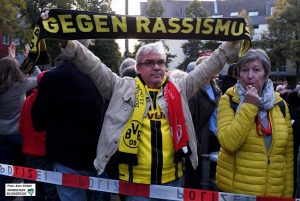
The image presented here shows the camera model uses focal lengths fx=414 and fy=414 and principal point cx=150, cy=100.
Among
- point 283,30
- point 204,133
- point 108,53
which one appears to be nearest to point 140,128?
point 204,133

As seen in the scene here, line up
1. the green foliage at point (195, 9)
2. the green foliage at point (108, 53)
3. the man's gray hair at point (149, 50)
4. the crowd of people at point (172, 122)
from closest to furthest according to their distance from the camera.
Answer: the crowd of people at point (172, 122)
the man's gray hair at point (149, 50)
the green foliage at point (108, 53)
the green foliage at point (195, 9)

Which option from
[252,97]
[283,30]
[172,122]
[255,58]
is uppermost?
[283,30]

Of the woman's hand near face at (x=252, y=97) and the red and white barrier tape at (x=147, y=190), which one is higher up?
the woman's hand near face at (x=252, y=97)

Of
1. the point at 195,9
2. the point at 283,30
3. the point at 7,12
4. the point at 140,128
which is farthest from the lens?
the point at 195,9

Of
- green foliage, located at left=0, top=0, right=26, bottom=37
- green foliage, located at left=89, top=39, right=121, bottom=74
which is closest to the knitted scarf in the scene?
green foliage, located at left=0, top=0, right=26, bottom=37

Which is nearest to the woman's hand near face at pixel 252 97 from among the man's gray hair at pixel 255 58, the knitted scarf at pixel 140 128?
the man's gray hair at pixel 255 58

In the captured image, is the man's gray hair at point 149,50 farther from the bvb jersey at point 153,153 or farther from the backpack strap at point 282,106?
the backpack strap at point 282,106

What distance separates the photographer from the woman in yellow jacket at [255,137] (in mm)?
2967

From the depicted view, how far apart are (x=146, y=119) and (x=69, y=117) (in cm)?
87

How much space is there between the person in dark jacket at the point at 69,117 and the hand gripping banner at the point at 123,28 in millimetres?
587

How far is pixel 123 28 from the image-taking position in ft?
9.92

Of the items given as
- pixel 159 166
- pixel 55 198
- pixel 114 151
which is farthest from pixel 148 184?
pixel 55 198

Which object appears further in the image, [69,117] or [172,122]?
[69,117]

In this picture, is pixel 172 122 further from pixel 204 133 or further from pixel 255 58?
pixel 204 133
